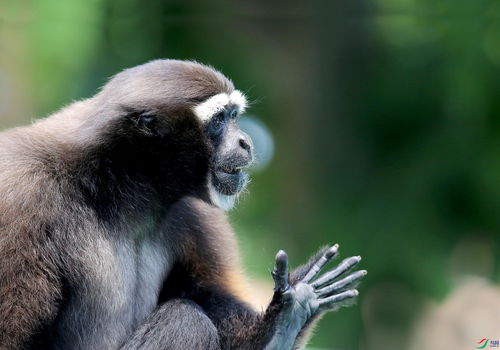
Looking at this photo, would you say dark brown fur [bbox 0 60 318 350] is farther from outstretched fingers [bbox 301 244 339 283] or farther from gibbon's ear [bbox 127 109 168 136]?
outstretched fingers [bbox 301 244 339 283]

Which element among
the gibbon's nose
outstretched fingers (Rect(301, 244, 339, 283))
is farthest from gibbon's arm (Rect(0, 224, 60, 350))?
outstretched fingers (Rect(301, 244, 339, 283))

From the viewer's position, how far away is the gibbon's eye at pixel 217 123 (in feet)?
15.1

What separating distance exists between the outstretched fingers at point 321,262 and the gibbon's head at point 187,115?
697mm

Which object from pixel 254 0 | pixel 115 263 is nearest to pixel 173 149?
Result: pixel 115 263

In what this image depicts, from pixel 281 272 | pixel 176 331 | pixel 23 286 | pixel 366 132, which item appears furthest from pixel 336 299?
pixel 366 132

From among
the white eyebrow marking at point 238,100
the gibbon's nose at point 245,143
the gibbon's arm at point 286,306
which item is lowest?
the gibbon's arm at point 286,306

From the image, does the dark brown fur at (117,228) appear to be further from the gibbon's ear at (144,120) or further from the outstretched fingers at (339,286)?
the outstretched fingers at (339,286)

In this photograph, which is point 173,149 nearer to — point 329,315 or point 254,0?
point 329,315

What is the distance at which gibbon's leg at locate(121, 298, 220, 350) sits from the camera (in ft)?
14.0

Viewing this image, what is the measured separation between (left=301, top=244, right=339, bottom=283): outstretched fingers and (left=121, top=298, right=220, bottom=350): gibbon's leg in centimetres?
67

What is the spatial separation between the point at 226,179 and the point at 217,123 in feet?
1.19

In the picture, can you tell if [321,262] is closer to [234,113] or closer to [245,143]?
[245,143]

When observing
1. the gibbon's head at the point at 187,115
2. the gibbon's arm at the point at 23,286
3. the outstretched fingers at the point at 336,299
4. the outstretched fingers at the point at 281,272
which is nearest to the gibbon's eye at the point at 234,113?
the gibbon's head at the point at 187,115

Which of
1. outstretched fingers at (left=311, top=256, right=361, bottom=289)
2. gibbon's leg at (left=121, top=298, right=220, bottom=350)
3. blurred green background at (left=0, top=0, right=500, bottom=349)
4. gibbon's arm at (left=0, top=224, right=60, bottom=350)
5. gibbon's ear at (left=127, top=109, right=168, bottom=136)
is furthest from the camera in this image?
blurred green background at (left=0, top=0, right=500, bottom=349)
